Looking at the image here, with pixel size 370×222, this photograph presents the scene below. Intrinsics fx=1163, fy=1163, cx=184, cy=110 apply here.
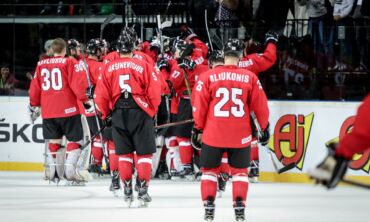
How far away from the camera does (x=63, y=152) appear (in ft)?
43.3

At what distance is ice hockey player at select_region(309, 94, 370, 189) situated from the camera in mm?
5633

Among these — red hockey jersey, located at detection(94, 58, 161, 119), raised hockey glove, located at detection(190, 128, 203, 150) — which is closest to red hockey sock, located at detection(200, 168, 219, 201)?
raised hockey glove, located at detection(190, 128, 203, 150)

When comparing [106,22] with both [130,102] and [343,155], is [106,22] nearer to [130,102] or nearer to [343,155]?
[130,102]

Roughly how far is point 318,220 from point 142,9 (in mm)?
6332

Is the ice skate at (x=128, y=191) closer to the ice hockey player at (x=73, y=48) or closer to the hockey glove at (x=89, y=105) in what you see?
the hockey glove at (x=89, y=105)

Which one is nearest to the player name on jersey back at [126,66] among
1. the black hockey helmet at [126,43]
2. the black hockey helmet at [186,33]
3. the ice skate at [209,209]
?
the black hockey helmet at [126,43]

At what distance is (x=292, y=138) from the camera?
44.7 feet

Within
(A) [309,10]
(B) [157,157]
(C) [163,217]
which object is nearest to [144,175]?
(C) [163,217]

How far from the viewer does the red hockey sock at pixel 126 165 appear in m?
10.7

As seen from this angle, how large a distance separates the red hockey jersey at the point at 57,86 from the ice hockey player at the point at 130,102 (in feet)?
7.05

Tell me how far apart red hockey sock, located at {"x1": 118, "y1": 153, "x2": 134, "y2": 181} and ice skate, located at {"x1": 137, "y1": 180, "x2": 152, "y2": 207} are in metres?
A: 0.16

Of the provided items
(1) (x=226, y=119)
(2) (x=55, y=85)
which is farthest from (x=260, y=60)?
(1) (x=226, y=119)

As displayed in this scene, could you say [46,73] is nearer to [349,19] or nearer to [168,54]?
[168,54]

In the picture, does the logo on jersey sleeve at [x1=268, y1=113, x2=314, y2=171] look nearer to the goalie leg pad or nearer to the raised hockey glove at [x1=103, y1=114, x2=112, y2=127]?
the goalie leg pad
